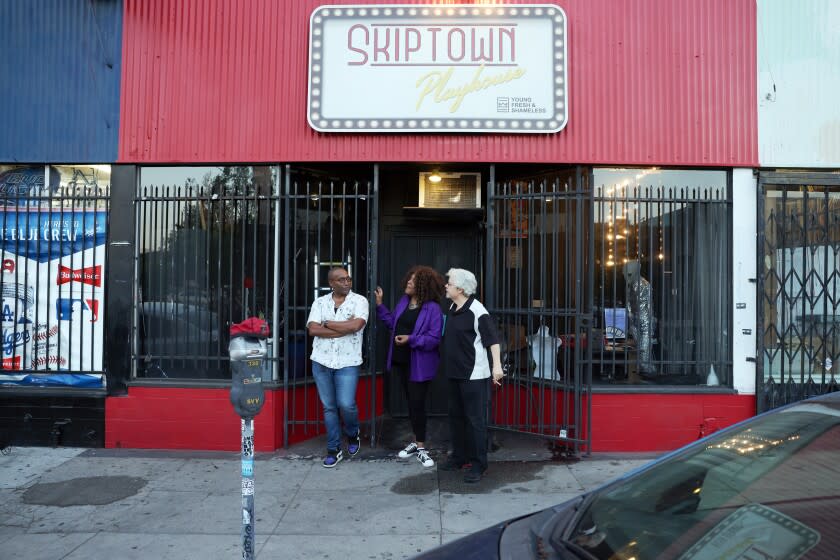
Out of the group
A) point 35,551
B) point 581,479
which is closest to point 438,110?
point 581,479

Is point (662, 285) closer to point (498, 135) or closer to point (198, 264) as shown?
point (498, 135)

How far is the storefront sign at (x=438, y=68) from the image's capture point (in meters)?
6.47

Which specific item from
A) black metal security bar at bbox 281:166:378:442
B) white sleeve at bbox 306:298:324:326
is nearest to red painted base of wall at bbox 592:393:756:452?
black metal security bar at bbox 281:166:378:442

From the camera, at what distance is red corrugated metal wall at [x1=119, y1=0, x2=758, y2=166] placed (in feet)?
21.3

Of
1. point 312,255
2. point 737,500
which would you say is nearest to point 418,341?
point 312,255

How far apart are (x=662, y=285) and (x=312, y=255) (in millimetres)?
3727

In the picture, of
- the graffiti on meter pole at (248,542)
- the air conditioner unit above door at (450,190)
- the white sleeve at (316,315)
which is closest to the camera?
the graffiti on meter pole at (248,542)

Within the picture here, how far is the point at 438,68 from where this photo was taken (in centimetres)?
650

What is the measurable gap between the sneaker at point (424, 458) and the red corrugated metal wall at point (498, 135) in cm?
293

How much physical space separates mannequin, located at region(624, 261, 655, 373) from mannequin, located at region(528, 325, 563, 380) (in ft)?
2.53

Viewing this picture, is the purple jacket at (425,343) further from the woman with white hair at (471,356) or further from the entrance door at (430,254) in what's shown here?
the entrance door at (430,254)

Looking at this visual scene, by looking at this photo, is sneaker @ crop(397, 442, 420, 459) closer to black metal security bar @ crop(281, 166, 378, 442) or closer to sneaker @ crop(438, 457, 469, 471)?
sneaker @ crop(438, 457, 469, 471)

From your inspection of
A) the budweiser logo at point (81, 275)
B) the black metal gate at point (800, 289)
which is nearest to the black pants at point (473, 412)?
the black metal gate at point (800, 289)

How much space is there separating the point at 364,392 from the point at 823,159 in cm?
548
